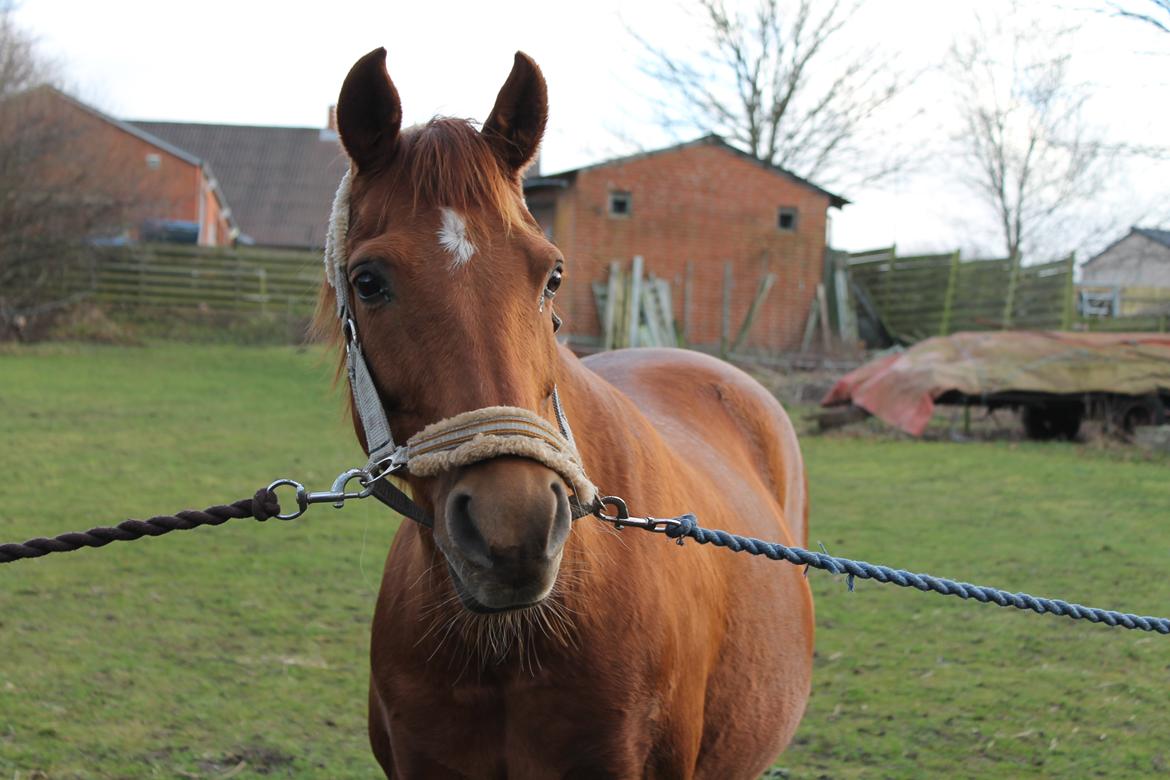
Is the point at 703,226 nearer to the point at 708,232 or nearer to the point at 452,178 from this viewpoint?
the point at 708,232

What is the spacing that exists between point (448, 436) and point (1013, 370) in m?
13.8

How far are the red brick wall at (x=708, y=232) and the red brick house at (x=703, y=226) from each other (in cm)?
2

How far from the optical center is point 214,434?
515 inches

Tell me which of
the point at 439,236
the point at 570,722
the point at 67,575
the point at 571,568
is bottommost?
the point at 67,575

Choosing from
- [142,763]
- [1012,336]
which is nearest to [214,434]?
[142,763]

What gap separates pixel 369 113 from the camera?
216cm

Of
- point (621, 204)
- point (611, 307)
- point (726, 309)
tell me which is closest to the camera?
point (611, 307)

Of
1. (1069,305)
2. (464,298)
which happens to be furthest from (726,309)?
(464,298)

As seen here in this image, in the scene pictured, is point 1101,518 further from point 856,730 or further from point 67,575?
Answer: point 67,575

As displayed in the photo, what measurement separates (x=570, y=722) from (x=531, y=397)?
2.21 ft

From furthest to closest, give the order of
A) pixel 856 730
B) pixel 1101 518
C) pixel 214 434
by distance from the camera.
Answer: pixel 214 434 < pixel 1101 518 < pixel 856 730

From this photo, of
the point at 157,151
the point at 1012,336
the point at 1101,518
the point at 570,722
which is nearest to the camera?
the point at 570,722

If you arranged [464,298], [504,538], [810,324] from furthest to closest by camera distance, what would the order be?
[810,324] → [464,298] → [504,538]

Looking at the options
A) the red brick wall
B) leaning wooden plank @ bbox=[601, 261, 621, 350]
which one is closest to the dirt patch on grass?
leaning wooden plank @ bbox=[601, 261, 621, 350]
